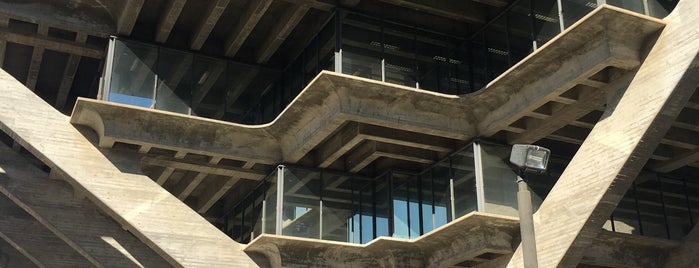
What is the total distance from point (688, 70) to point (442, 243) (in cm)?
844

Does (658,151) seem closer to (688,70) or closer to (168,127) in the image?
(688,70)

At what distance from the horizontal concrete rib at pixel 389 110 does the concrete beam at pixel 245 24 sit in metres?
2.76

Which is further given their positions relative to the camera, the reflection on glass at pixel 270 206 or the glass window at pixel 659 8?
the reflection on glass at pixel 270 206

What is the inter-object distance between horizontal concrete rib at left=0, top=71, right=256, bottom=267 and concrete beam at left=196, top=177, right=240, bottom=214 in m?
4.49

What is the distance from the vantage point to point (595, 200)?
16.9 metres

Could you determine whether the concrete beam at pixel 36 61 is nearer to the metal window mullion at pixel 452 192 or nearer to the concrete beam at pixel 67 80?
the concrete beam at pixel 67 80

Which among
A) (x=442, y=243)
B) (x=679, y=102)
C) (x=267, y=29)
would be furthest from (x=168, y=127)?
(x=679, y=102)

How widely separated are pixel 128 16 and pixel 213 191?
7579 mm

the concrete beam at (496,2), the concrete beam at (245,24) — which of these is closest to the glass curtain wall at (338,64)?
the concrete beam at (496,2)

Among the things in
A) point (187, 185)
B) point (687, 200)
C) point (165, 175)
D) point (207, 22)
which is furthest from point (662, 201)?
point (165, 175)

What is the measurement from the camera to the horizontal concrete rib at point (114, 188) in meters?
21.4

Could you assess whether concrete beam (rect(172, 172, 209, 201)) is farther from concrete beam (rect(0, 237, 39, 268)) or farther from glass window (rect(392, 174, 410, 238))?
concrete beam (rect(0, 237, 39, 268))

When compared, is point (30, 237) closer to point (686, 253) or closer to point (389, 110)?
point (389, 110)

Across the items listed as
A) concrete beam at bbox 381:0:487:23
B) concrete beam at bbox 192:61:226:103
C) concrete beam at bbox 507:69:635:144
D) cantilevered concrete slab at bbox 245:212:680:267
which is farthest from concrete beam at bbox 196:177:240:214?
concrete beam at bbox 507:69:635:144
